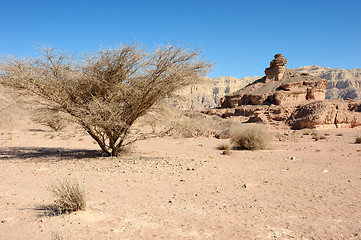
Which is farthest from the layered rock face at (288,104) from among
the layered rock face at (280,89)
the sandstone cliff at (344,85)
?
the sandstone cliff at (344,85)

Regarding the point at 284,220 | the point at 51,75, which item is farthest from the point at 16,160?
the point at 284,220

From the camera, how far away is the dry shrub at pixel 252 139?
13.9m

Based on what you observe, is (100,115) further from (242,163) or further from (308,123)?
(308,123)

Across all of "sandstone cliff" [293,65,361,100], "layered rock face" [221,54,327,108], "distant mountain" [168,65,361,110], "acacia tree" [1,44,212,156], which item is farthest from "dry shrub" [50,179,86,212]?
"sandstone cliff" [293,65,361,100]

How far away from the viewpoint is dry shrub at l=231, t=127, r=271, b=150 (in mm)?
13883

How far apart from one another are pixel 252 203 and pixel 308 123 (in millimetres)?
31530

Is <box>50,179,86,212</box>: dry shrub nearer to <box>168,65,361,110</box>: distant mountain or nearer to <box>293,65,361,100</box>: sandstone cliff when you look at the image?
<box>168,65,361,110</box>: distant mountain

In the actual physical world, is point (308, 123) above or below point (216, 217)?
above

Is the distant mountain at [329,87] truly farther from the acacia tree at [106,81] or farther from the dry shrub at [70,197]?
the dry shrub at [70,197]

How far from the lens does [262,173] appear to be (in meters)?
7.59

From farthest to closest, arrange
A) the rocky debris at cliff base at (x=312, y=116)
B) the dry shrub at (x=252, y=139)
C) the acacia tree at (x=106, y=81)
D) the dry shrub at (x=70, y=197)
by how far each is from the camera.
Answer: the rocky debris at cliff base at (x=312, y=116), the dry shrub at (x=252, y=139), the acacia tree at (x=106, y=81), the dry shrub at (x=70, y=197)

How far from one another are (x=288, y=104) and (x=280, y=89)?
7.16 meters

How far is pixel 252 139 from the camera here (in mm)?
14000

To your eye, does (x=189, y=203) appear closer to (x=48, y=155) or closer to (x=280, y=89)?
(x=48, y=155)
